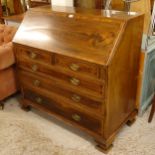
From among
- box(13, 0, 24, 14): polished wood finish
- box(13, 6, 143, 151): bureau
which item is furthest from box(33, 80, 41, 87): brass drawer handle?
box(13, 0, 24, 14): polished wood finish

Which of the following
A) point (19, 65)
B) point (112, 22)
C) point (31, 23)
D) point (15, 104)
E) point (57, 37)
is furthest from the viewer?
point (15, 104)

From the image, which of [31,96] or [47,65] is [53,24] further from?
[31,96]

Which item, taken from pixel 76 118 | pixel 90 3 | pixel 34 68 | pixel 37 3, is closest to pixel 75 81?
pixel 76 118

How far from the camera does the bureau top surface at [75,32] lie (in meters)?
1.52

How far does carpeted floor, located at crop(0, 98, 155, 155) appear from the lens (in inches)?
73.2

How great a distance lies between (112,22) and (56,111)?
986 millimetres

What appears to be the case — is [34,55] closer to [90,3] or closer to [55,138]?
[55,138]

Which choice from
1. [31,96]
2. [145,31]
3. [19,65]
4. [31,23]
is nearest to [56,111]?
[31,96]

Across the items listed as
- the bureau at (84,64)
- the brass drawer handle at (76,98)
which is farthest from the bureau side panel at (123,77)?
the brass drawer handle at (76,98)

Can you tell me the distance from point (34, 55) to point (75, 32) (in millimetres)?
448

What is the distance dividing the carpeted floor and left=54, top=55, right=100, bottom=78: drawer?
0.70 meters

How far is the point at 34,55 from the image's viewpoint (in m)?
1.92

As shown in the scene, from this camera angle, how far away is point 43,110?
2164 mm

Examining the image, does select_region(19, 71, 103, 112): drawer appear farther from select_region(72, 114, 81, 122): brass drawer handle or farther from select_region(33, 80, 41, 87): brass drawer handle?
Result: select_region(72, 114, 81, 122): brass drawer handle
